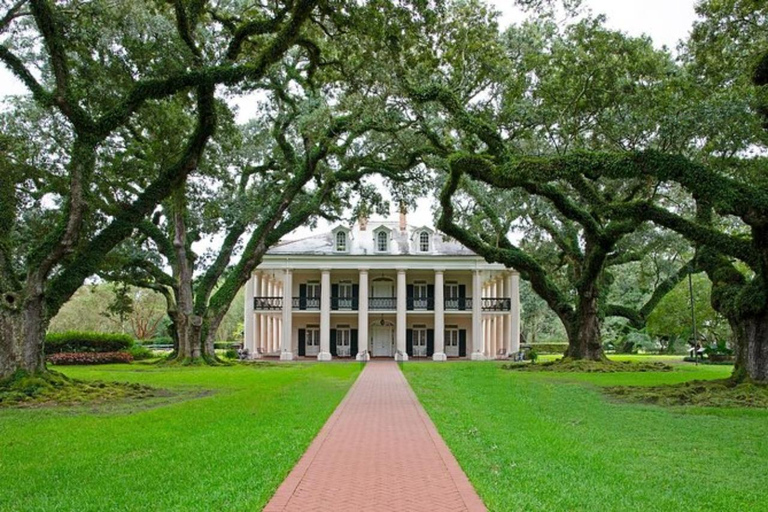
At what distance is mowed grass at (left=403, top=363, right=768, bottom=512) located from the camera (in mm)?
5934

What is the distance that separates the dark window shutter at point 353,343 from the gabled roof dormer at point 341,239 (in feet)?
18.0

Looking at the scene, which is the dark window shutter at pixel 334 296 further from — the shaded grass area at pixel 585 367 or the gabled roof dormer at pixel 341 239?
the shaded grass area at pixel 585 367

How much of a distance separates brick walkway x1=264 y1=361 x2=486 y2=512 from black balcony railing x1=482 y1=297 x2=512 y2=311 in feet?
93.5

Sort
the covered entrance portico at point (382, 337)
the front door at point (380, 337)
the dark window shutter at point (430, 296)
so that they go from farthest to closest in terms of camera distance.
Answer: the front door at point (380, 337), the covered entrance portico at point (382, 337), the dark window shutter at point (430, 296)

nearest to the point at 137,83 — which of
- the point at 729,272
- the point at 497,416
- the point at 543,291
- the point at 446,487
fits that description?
the point at 497,416

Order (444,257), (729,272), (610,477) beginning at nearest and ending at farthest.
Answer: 1. (610,477)
2. (729,272)
3. (444,257)

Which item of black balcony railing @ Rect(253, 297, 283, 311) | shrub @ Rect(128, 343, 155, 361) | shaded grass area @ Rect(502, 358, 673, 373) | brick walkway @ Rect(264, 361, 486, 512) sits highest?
black balcony railing @ Rect(253, 297, 283, 311)

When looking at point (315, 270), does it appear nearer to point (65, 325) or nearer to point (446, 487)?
point (65, 325)

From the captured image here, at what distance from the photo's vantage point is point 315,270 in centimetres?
3866

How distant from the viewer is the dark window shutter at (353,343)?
131 ft

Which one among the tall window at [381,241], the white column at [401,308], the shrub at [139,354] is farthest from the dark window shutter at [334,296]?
Answer: the shrub at [139,354]

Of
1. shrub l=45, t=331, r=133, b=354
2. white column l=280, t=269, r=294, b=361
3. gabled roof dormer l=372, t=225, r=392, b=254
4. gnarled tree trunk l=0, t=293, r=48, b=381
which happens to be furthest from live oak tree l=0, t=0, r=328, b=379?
gabled roof dormer l=372, t=225, r=392, b=254

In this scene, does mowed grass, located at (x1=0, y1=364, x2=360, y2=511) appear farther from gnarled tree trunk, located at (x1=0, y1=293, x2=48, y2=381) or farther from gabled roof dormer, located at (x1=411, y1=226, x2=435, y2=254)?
gabled roof dormer, located at (x1=411, y1=226, x2=435, y2=254)

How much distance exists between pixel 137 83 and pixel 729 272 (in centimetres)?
1537
